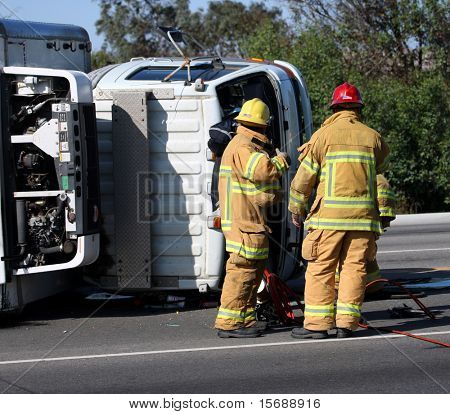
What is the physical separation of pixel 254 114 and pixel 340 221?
43.5 inches

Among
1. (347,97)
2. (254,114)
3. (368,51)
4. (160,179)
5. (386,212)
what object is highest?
(368,51)

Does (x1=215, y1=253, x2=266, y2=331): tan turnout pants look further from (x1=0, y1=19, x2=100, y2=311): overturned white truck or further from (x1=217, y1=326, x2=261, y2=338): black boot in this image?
(x1=0, y1=19, x2=100, y2=311): overturned white truck

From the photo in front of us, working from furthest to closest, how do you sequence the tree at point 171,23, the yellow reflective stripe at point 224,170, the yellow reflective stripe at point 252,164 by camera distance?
the tree at point 171,23
the yellow reflective stripe at point 224,170
the yellow reflective stripe at point 252,164

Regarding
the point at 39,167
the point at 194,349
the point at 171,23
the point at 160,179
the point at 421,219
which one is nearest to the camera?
the point at 194,349

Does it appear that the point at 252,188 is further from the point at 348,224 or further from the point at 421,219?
the point at 421,219

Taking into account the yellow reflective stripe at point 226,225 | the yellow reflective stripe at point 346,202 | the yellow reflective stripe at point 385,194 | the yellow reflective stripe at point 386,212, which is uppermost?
the yellow reflective stripe at point 346,202

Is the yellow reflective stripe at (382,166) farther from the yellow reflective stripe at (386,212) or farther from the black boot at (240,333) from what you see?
the black boot at (240,333)

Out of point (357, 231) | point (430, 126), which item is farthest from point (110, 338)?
point (430, 126)

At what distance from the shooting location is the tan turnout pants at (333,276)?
720cm

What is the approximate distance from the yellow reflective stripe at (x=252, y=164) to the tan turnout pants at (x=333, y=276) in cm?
66

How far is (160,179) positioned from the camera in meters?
8.49

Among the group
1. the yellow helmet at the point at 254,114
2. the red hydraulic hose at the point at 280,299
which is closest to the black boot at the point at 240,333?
the red hydraulic hose at the point at 280,299

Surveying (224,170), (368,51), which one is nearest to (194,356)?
(224,170)

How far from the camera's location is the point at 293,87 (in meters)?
9.28
